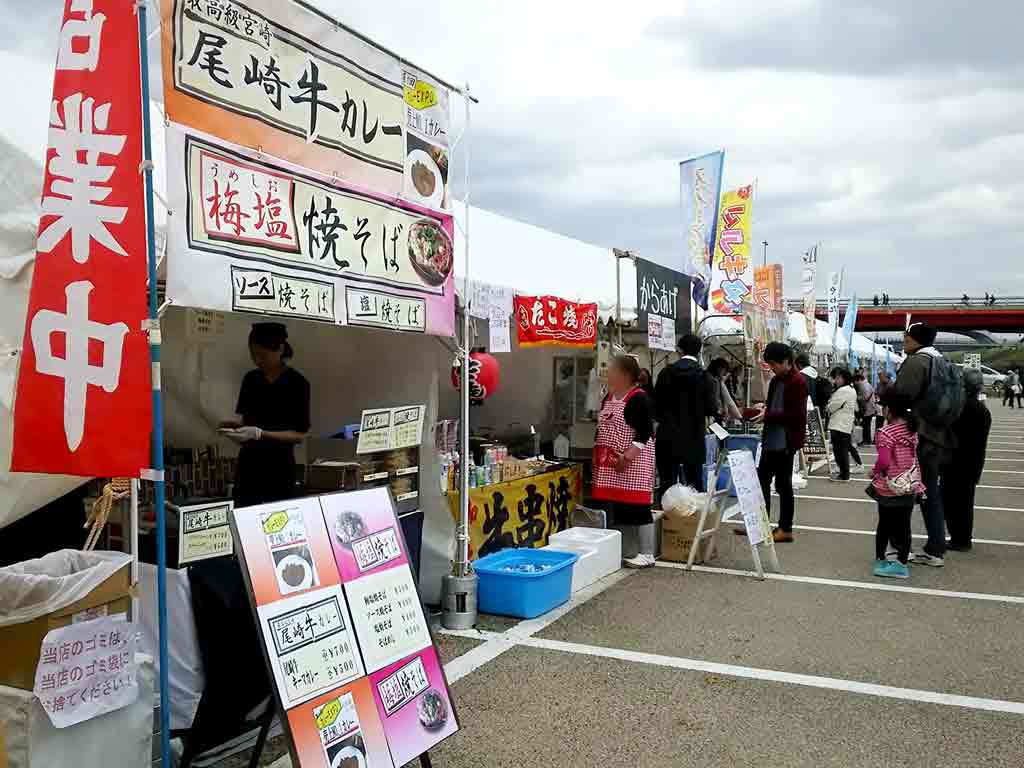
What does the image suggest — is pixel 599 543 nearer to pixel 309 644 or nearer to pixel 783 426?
pixel 783 426

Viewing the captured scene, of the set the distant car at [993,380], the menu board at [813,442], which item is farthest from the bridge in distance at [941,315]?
the menu board at [813,442]

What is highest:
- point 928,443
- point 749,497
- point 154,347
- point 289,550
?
point 154,347

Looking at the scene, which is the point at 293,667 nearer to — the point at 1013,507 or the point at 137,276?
the point at 137,276

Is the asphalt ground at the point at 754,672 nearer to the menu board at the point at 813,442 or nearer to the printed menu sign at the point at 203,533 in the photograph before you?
the printed menu sign at the point at 203,533

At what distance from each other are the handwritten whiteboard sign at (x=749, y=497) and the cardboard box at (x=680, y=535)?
19.8 inches

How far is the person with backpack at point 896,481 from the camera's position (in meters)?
6.48

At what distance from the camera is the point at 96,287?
275 cm

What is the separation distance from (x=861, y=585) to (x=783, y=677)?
7.54ft

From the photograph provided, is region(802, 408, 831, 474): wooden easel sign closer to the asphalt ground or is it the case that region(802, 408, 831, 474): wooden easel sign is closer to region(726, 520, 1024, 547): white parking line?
region(726, 520, 1024, 547): white parking line

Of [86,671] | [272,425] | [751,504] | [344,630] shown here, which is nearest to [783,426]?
[751,504]

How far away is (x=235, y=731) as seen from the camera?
334 centimetres

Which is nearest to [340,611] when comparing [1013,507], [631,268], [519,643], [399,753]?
[399,753]

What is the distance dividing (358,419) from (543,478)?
1.69m

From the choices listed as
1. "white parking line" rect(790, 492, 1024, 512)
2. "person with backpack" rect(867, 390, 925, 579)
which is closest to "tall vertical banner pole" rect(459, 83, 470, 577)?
"person with backpack" rect(867, 390, 925, 579)
